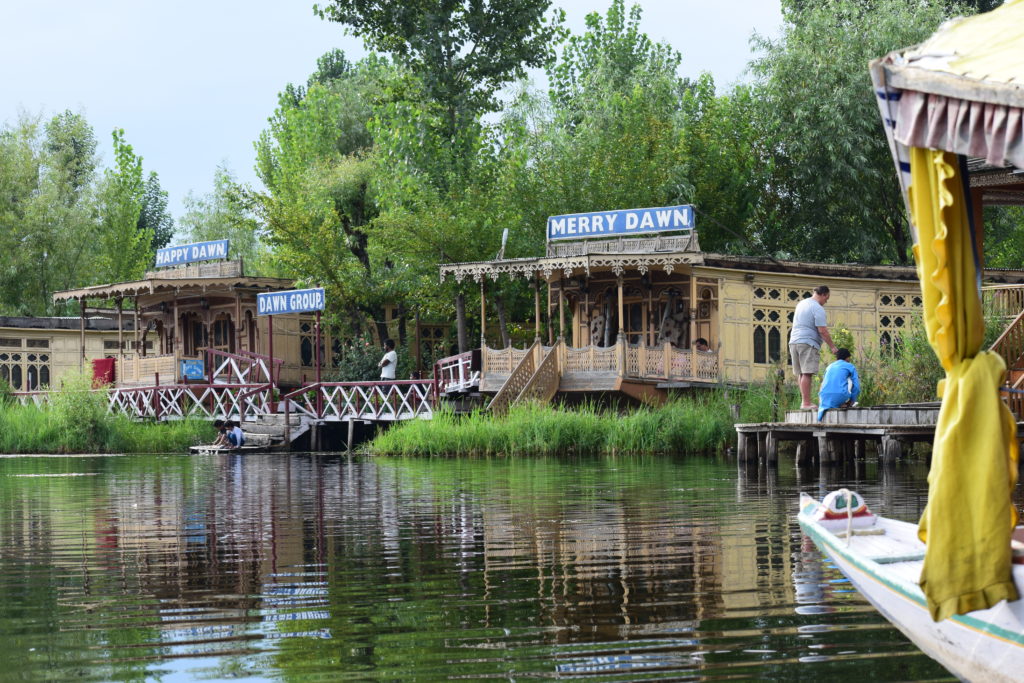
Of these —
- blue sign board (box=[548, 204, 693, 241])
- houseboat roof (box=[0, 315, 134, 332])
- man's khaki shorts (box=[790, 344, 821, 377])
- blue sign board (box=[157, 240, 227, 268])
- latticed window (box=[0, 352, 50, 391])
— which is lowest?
man's khaki shorts (box=[790, 344, 821, 377])

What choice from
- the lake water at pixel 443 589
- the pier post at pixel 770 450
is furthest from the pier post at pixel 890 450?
the lake water at pixel 443 589

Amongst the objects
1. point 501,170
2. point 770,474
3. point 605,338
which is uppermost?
point 501,170

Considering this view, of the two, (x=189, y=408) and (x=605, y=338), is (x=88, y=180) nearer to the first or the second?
(x=189, y=408)

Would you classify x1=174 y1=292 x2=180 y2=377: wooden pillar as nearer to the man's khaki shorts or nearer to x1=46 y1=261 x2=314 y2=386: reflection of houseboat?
x1=46 y1=261 x2=314 y2=386: reflection of houseboat

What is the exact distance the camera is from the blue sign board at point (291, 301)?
32312 mm

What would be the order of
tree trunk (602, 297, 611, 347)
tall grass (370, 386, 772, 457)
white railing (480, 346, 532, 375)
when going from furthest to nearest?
1. tree trunk (602, 297, 611, 347)
2. white railing (480, 346, 532, 375)
3. tall grass (370, 386, 772, 457)

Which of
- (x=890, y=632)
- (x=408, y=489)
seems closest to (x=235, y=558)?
(x=890, y=632)

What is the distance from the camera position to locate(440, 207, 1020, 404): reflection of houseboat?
31.6 metres

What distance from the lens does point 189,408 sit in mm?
36812

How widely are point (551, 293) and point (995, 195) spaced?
20.6m

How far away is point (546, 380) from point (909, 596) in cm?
2557

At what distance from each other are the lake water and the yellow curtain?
2.54 ft

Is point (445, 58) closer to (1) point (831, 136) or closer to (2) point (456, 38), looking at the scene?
(2) point (456, 38)

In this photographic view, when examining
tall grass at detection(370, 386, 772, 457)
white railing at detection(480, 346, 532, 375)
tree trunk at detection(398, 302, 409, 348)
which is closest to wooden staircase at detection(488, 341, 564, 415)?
white railing at detection(480, 346, 532, 375)
